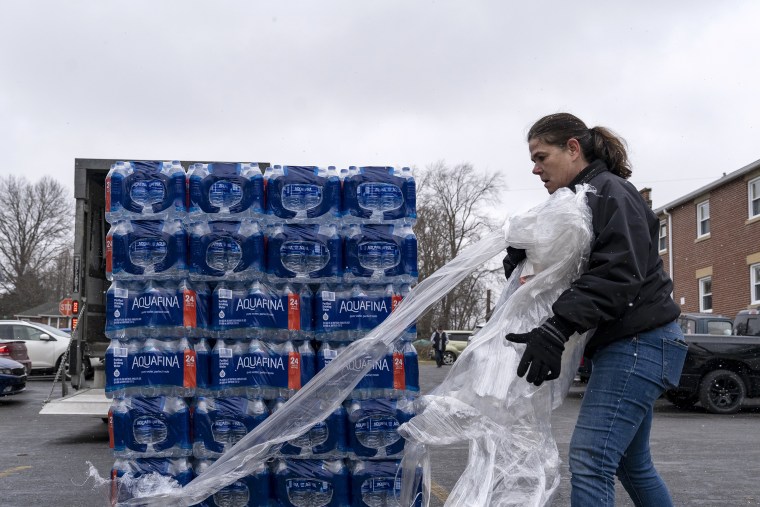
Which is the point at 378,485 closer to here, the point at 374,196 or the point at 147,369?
the point at 147,369

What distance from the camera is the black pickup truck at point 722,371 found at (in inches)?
508

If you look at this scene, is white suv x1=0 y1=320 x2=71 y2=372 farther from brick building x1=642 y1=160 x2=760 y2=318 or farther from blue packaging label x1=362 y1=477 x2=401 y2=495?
blue packaging label x1=362 y1=477 x2=401 y2=495

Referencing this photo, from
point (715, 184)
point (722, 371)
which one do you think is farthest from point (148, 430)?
point (715, 184)

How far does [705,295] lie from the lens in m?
26.6

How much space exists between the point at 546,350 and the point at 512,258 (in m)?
0.75

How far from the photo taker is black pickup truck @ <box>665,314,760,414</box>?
1291 cm

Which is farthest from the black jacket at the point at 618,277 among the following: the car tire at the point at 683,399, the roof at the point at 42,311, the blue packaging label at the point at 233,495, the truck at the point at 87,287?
the roof at the point at 42,311

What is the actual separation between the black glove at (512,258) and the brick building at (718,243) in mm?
21560

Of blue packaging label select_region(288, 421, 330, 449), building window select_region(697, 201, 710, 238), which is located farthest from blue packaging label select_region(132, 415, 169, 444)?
building window select_region(697, 201, 710, 238)

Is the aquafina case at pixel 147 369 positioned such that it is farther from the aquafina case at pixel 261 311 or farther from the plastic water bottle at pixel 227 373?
the aquafina case at pixel 261 311

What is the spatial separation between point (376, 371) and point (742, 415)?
1079cm

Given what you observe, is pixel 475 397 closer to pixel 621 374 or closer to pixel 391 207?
pixel 621 374

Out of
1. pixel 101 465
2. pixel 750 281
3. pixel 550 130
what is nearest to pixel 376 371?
pixel 550 130

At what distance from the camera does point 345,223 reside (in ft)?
14.4
